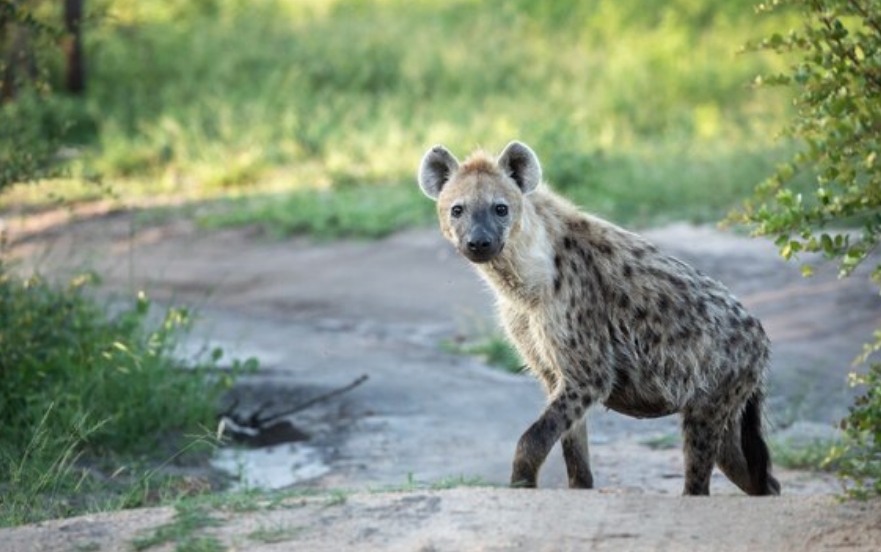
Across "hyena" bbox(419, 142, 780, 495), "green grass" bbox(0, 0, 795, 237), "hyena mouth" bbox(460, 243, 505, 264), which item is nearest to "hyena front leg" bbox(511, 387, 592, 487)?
"hyena" bbox(419, 142, 780, 495)

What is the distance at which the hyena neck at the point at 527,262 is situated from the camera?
5047 mm

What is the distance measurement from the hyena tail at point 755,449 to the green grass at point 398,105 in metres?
4.69

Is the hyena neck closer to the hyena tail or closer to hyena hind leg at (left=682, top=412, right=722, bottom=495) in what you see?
hyena hind leg at (left=682, top=412, right=722, bottom=495)

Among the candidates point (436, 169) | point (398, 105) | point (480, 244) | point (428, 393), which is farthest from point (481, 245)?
point (398, 105)

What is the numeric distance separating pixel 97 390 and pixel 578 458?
1955mm

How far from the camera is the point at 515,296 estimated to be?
514 cm

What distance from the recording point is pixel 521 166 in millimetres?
5258

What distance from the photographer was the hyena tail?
16.6 feet

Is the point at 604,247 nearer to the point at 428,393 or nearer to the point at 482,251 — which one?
the point at 482,251

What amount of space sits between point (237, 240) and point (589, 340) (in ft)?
18.8

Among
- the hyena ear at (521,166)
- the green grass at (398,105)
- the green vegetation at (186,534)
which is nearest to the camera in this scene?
the green vegetation at (186,534)

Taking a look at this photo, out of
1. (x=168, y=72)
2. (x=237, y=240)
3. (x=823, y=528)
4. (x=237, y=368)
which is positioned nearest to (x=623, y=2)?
(x=168, y=72)

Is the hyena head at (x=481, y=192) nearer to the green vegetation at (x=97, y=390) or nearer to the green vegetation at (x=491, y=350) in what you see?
the green vegetation at (x=97, y=390)

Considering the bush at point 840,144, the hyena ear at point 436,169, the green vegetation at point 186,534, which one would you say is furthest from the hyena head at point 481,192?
the green vegetation at point 186,534
